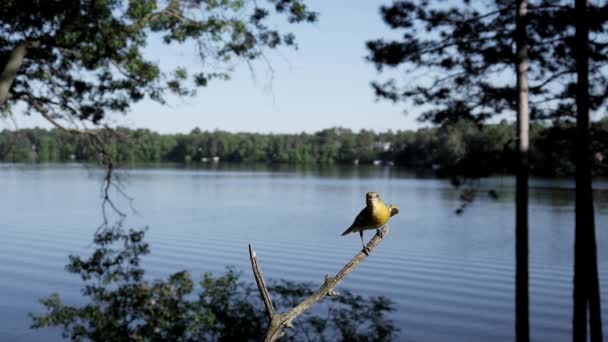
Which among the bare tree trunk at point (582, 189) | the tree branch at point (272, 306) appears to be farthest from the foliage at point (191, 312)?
the tree branch at point (272, 306)

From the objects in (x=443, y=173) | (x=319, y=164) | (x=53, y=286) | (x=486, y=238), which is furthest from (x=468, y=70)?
(x=319, y=164)

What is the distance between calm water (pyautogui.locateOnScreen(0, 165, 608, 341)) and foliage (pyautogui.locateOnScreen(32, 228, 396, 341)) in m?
0.52

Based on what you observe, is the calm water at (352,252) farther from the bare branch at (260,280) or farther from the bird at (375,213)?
the bare branch at (260,280)

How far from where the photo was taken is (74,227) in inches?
942

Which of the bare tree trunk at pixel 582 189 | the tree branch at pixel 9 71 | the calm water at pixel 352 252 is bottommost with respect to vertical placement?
the calm water at pixel 352 252

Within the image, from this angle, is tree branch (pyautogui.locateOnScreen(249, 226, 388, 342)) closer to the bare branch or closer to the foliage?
the bare branch

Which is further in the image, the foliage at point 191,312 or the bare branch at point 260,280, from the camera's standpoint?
the foliage at point 191,312

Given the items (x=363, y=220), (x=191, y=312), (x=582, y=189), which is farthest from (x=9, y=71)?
(x=363, y=220)

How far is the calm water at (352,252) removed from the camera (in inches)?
475

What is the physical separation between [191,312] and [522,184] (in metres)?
5.90

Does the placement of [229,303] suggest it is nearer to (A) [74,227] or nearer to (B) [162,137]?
(A) [74,227]

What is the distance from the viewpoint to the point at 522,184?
7508 mm

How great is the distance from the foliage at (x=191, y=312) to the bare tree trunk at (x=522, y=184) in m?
3.18

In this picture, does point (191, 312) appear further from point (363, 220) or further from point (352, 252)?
point (363, 220)
